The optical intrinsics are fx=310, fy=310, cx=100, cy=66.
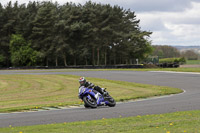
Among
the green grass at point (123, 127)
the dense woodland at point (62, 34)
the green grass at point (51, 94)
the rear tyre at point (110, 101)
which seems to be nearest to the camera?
the green grass at point (123, 127)

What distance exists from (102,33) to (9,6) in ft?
85.4

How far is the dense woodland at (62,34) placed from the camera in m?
75.2

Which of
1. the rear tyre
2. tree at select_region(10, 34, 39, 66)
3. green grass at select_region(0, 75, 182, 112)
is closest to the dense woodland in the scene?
tree at select_region(10, 34, 39, 66)

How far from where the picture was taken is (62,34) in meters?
75.9

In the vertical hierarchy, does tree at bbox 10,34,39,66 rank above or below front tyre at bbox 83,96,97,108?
A: above

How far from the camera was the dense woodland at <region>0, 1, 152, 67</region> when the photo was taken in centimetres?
7519

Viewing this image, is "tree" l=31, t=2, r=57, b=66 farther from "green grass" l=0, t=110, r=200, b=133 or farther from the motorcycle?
"green grass" l=0, t=110, r=200, b=133

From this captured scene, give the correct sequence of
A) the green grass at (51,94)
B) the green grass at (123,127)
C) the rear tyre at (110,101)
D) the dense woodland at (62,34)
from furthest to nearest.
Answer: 1. the dense woodland at (62,34)
2. the green grass at (51,94)
3. the rear tyre at (110,101)
4. the green grass at (123,127)

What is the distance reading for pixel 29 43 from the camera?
78.8 metres

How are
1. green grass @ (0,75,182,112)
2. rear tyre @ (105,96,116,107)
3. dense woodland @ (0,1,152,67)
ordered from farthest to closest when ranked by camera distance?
dense woodland @ (0,1,152,67), green grass @ (0,75,182,112), rear tyre @ (105,96,116,107)

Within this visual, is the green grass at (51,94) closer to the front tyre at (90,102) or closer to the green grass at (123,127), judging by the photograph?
the front tyre at (90,102)

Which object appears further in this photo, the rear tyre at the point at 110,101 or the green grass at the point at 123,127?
the rear tyre at the point at 110,101

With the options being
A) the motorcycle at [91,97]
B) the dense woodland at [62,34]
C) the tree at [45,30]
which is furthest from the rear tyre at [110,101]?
the tree at [45,30]

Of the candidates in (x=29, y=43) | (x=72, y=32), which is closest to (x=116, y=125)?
(x=72, y=32)
